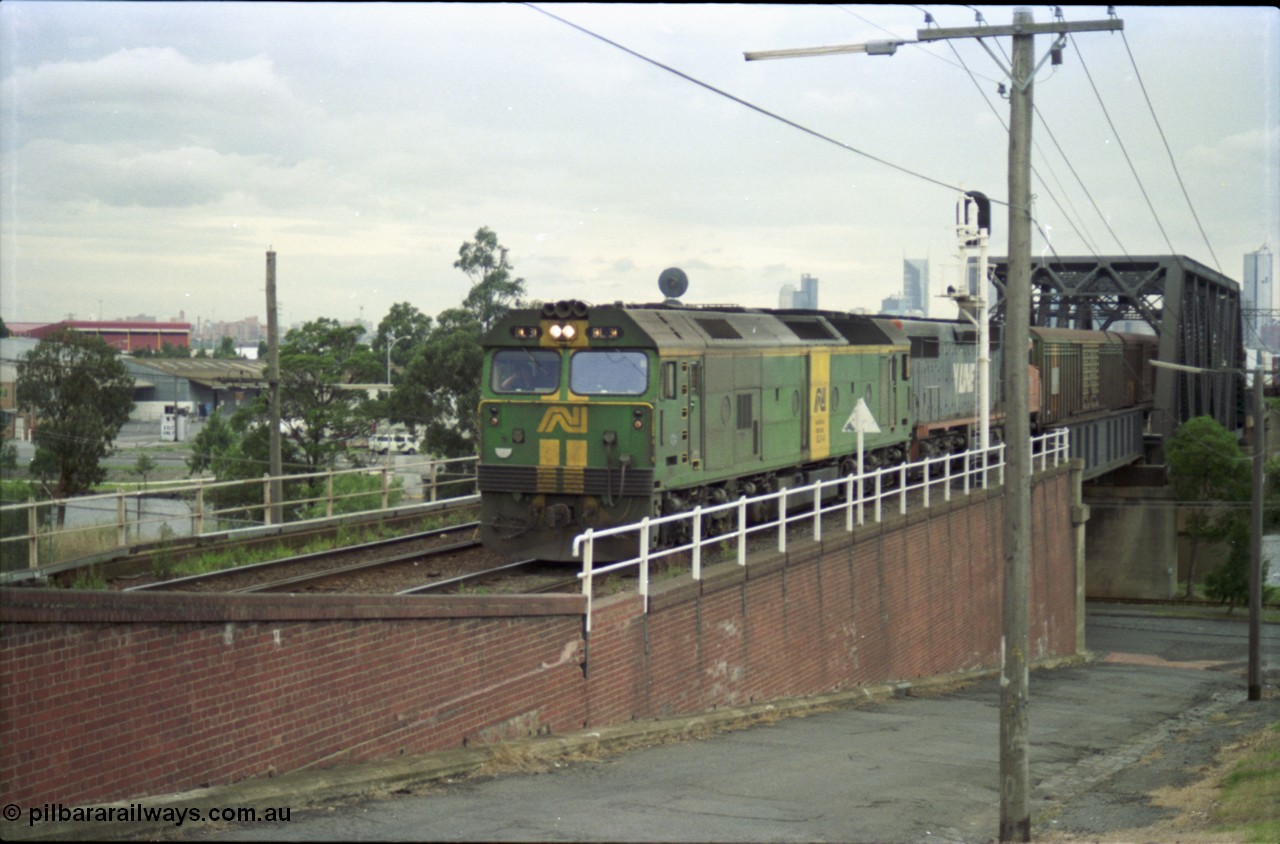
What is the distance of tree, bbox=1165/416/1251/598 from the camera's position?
180ft

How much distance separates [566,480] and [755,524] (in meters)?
5.10

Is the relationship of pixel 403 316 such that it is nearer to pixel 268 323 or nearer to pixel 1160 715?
pixel 268 323

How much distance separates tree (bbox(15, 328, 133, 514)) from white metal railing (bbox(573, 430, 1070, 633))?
29.9ft

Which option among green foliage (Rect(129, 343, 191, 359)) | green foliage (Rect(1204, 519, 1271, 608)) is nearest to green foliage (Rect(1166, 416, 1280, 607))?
green foliage (Rect(1204, 519, 1271, 608))

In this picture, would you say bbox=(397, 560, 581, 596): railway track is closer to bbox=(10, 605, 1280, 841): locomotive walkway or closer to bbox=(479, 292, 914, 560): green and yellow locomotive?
bbox=(479, 292, 914, 560): green and yellow locomotive

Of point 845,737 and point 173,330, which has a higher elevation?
point 173,330

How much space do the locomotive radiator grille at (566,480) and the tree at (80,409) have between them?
275 inches

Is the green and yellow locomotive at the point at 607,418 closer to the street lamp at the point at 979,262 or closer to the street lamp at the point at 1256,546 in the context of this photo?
the street lamp at the point at 979,262

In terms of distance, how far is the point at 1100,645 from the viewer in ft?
132

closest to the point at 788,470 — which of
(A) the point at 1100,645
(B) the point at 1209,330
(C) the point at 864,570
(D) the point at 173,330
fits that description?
(C) the point at 864,570

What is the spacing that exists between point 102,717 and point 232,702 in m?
1.12

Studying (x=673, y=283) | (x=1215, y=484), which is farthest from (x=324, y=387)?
(x=1215, y=484)

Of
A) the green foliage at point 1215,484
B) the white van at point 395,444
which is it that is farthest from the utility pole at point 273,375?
the green foliage at point 1215,484

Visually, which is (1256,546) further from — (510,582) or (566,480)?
(510,582)
